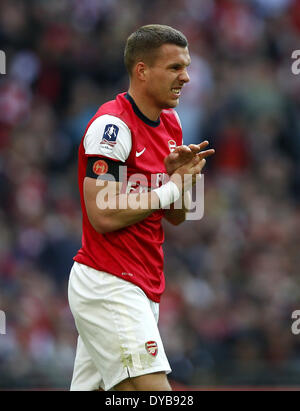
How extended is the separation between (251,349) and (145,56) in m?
4.49

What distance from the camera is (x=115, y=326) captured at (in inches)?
167

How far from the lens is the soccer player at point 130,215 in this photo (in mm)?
4223

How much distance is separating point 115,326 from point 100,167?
A: 0.83 metres

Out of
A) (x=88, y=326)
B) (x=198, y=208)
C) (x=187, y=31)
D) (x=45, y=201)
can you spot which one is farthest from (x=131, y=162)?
(x=187, y=31)

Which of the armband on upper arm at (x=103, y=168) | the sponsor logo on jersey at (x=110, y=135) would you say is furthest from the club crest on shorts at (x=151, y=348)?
the sponsor logo on jersey at (x=110, y=135)

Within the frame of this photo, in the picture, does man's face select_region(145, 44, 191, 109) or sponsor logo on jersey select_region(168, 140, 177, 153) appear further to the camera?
sponsor logo on jersey select_region(168, 140, 177, 153)

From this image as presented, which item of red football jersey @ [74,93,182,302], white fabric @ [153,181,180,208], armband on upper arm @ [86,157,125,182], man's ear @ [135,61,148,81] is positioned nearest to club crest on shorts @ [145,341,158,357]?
red football jersey @ [74,93,182,302]

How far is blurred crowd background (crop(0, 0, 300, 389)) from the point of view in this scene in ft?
27.2

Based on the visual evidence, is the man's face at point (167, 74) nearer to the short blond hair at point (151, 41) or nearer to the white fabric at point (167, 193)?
the short blond hair at point (151, 41)

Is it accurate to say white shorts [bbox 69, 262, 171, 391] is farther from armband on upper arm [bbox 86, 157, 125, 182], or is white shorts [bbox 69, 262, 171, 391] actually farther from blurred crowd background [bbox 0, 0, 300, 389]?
blurred crowd background [bbox 0, 0, 300, 389]

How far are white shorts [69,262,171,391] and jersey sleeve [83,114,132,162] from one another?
64cm

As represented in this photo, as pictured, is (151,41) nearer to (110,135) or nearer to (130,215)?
(110,135)

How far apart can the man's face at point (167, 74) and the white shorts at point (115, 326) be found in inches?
40.9

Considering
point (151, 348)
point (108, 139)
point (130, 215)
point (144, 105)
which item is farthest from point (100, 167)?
point (151, 348)
